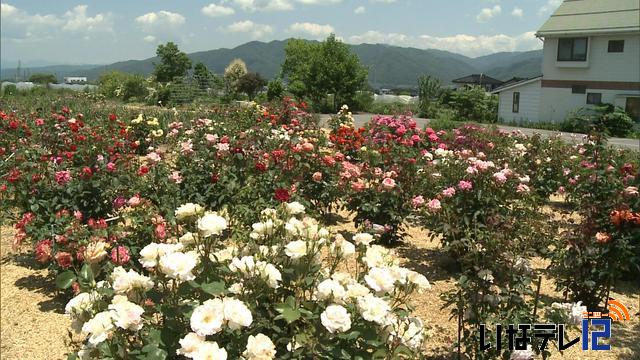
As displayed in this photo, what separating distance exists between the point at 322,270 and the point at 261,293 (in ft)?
1.11

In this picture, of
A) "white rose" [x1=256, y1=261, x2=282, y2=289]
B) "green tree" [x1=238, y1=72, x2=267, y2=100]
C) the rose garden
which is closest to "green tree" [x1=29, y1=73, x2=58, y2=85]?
"green tree" [x1=238, y1=72, x2=267, y2=100]

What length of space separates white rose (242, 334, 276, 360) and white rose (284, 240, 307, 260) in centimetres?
36

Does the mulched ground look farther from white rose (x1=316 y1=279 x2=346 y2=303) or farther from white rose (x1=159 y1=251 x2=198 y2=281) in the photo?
white rose (x1=316 y1=279 x2=346 y2=303)

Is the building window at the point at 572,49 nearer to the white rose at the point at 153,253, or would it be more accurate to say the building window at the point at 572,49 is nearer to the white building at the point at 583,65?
the white building at the point at 583,65

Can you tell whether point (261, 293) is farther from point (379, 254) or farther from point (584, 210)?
point (584, 210)

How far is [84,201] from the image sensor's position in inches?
187

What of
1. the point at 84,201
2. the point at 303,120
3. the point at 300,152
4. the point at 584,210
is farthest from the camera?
the point at 303,120

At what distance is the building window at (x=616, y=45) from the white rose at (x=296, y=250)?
26.4 meters

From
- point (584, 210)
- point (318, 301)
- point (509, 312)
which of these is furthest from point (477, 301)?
point (584, 210)

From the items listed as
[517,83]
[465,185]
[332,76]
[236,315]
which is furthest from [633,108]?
[236,315]

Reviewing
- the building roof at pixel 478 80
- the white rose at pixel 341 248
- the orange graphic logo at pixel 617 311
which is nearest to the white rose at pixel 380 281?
the white rose at pixel 341 248

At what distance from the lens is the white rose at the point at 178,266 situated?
6.17ft

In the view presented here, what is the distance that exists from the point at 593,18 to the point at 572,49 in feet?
5.69

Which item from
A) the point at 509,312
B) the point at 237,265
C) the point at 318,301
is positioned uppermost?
the point at 237,265
